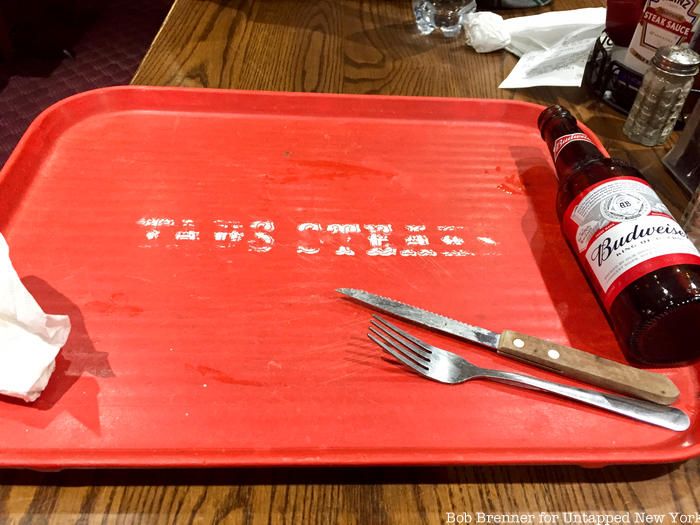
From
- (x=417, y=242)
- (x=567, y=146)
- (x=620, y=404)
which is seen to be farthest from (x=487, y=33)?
(x=620, y=404)

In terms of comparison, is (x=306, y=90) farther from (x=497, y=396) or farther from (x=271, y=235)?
(x=497, y=396)

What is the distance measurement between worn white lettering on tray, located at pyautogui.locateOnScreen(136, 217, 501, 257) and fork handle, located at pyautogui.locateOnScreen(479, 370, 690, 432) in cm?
21

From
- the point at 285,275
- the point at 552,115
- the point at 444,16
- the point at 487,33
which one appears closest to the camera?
the point at 285,275

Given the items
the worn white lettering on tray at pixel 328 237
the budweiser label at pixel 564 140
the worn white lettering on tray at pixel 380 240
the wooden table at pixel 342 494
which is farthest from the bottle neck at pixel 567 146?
the wooden table at pixel 342 494

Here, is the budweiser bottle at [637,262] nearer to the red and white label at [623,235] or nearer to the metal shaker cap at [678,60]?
the red and white label at [623,235]

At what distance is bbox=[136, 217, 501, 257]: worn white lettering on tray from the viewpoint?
0.70 m

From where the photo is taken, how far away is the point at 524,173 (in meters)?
0.83

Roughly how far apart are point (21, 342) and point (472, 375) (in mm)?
443

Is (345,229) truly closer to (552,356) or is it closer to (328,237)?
(328,237)

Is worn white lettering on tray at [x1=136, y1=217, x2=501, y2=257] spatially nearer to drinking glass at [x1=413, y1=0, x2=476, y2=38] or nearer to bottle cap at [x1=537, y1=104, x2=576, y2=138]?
bottle cap at [x1=537, y1=104, x2=576, y2=138]

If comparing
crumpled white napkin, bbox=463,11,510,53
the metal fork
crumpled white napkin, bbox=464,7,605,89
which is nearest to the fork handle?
the metal fork

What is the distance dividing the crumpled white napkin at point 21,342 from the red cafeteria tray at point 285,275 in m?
0.04

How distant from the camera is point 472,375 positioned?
1.84ft

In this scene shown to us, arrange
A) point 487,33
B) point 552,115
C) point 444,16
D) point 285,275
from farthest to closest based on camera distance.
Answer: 1. point 444,16
2. point 487,33
3. point 552,115
4. point 285,275
